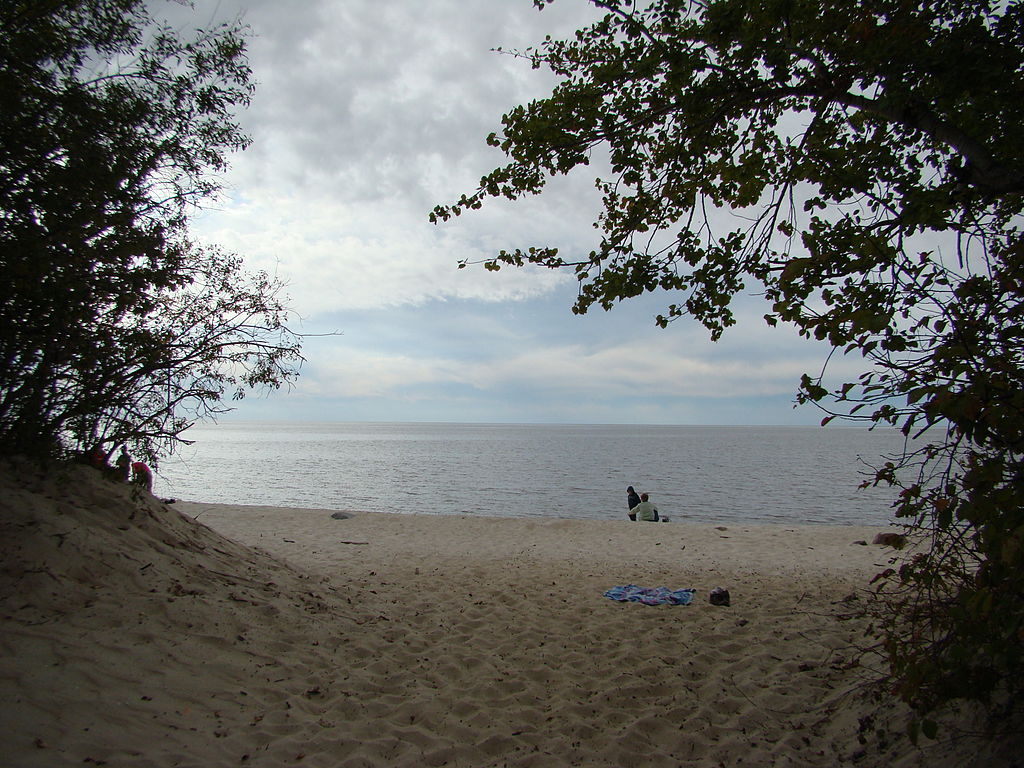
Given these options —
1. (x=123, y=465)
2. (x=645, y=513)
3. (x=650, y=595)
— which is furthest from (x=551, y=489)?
(x=123, y=465)

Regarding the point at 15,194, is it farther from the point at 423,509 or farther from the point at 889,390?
the point at 423,509

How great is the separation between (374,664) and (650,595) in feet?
14.0

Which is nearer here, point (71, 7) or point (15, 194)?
point (15, 194)

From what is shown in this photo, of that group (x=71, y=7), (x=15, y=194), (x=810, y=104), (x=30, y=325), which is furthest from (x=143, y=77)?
(x=810, y=104)

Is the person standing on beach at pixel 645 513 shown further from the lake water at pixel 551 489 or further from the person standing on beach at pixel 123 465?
the person standing on beach at pixel 123 465

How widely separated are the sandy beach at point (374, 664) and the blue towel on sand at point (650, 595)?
0.79 ft

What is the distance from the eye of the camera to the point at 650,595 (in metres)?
7.94

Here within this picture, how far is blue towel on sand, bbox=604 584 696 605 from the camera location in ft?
25.2

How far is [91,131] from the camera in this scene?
5.18 m

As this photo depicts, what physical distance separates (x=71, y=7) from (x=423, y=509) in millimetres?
23109

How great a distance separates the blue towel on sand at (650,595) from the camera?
7688mm

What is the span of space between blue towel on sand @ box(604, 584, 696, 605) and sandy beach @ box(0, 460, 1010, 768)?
9.4 inches

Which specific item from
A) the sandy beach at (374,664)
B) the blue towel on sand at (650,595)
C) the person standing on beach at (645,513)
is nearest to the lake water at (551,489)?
the person standing on beach at (645,513)

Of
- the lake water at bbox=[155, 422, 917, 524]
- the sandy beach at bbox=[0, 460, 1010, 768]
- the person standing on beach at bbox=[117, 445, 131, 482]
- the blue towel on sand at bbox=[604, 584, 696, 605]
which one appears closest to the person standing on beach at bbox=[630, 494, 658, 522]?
the lake water at bbox=[155, 422, 917, 524]
